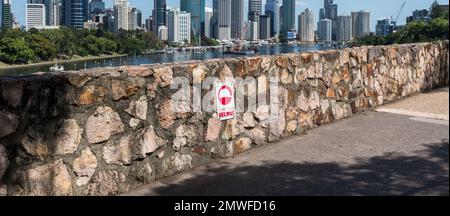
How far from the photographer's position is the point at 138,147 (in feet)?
14.1

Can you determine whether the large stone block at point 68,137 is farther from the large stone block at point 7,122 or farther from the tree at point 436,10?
the tree at point 436,10

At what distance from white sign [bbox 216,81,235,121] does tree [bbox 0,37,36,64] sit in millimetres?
66984

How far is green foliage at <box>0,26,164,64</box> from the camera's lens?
70.3 metres

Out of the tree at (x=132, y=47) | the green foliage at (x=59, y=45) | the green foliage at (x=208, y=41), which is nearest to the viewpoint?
the green foliage at (x=59, y=45)

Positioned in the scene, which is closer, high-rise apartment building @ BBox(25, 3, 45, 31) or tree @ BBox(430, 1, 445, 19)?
tree @ BBox(430, 1, 445, 19)

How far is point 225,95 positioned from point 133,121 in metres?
1.24

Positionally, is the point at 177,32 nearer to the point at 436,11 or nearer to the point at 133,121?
the point at 436,11

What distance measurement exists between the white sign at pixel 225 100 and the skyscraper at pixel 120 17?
127697 millimetres

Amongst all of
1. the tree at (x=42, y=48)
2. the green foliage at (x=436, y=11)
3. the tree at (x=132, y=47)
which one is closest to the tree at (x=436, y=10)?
the green foliage at (x=436, y=11)

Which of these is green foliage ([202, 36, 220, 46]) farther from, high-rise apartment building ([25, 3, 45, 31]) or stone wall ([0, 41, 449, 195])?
stone wall ([0, 41, 449, 195])

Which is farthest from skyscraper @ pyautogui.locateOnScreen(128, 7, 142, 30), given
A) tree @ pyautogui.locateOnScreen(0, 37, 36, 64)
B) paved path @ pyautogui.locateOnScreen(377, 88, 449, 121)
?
paved path @ pyautogui.locateOnScreen(377, 88, 449, 121)

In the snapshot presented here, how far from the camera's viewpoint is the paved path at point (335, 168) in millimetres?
4020
